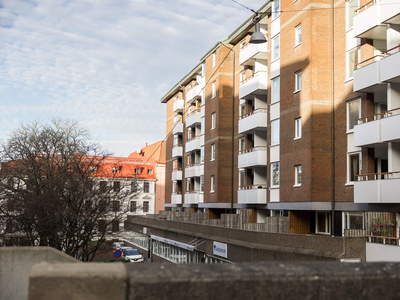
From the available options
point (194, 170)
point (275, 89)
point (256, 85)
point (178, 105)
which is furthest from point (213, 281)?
point (178, 105)

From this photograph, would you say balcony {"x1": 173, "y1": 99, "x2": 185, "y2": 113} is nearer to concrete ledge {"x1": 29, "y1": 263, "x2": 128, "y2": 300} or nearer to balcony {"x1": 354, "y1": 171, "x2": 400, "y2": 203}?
balcony {"x1": 354, "y1": 171, "x2": 400, "y2": 203}

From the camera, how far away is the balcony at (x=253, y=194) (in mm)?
30422

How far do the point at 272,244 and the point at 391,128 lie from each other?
822cm

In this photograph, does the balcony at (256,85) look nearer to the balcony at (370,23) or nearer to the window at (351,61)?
the window at (351,61)

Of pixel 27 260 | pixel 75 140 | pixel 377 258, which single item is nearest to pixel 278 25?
pixel 377 258

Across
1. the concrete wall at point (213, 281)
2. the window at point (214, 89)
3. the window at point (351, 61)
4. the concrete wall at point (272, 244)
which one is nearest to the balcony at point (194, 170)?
the window at point (214, 89)

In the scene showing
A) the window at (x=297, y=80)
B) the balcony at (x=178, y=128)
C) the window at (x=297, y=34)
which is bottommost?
the window at (x=297, y=80)

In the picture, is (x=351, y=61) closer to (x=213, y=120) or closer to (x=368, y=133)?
(x=368, y=133)

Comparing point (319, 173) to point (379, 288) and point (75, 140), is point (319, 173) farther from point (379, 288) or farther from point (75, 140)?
point (75, 140)

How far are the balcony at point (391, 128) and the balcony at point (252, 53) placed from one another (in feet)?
45.1

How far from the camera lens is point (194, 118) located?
156 feet

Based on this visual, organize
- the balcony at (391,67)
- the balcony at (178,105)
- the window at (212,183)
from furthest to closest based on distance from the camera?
the balcony at (178,105)
the window at (212,183)
the balcony at (391,67)

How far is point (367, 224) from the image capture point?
65.2 ft

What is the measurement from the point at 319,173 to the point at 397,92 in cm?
626
